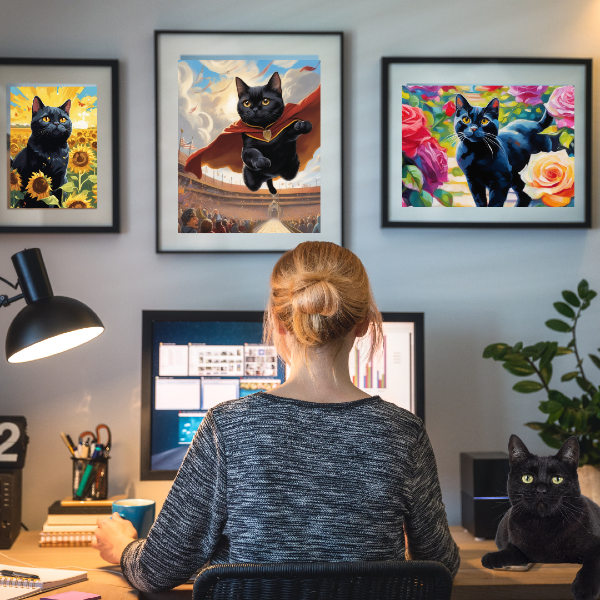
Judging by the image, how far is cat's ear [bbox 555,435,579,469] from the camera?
3.94 ft

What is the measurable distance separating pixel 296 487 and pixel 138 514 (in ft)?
2.17

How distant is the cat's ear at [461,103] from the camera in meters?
1.76

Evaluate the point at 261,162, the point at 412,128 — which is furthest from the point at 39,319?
the point at 412,128

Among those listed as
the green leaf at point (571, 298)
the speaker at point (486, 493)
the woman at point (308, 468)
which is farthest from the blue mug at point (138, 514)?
the green leaf at point (571, 298)

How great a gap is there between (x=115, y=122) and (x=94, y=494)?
1.02m

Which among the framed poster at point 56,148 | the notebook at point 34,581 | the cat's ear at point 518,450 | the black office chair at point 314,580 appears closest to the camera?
the black office chair at point 314,580

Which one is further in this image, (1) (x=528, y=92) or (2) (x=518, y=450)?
(1) (x=528, y=92)

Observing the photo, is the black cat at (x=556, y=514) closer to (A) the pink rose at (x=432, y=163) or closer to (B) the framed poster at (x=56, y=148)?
(A) the pink rose at (x=432, y=163)

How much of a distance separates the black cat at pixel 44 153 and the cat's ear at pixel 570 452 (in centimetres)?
143

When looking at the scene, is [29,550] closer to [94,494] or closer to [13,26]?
[94,494]

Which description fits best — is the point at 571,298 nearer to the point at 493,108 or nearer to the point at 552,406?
the point at 552,406

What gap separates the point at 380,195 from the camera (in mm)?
1764

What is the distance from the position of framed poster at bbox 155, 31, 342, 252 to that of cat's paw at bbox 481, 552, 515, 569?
0.90 metres

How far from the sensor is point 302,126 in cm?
174
